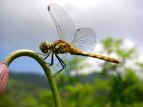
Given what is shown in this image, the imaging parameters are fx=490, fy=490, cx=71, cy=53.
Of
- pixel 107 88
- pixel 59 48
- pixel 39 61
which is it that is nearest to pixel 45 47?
pixel 59 48

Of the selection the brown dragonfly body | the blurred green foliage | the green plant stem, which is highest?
the blurred green foliage

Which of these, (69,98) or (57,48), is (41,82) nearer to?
(69,98)

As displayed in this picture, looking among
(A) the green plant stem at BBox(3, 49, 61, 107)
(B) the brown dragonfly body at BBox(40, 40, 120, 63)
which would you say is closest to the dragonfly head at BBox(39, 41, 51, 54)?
(B) the brown dragonfly body at BBox(40, 40, 120, 63)

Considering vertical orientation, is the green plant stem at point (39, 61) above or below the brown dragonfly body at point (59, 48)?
below

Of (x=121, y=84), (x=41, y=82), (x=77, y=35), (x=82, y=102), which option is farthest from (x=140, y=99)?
(x=41, y=82)

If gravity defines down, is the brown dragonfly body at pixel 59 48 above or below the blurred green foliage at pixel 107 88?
below

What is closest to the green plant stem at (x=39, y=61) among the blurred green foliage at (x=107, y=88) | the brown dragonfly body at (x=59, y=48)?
the brown dragonfly body at (x=59, y=48)

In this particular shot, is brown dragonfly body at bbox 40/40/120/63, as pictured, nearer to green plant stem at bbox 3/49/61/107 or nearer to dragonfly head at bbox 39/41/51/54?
dragonfly head at bbox 39/41/51/54

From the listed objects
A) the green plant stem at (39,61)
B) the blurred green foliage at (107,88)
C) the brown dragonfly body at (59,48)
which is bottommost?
the green plant stem at (39,61)

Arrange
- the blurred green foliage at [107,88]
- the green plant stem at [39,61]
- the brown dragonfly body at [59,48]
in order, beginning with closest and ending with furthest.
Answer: the green plant stem at [39,61] → the brown dragonfly body at [59,48] → the blurred green foliage at [107,88]

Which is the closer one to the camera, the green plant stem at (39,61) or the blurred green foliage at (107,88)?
the green plant stem at (39,61)

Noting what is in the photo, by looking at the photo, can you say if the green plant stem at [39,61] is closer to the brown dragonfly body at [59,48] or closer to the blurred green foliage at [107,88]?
the brown dragonfly body at [59,48]

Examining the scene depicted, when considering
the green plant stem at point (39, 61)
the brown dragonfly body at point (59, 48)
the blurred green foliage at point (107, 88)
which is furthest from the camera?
the blurred green foliage at point (107, 88)
